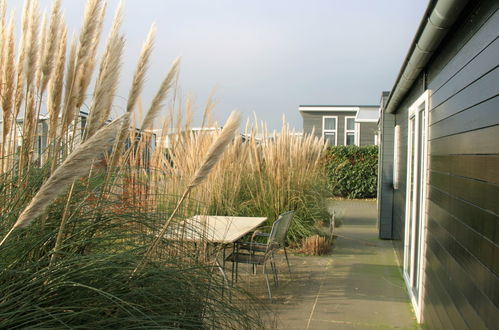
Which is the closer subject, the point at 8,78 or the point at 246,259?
the point at 8,78

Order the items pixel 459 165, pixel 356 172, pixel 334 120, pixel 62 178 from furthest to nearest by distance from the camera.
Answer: pixel 334 120 < pixel 356 172 < pixel 459 165 < pixel 62 178

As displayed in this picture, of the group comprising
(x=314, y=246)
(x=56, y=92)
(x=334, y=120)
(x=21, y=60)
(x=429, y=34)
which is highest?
(x=334, y=120)

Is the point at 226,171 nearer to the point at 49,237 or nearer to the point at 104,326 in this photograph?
the point at 49,237

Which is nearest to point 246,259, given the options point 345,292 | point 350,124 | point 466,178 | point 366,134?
point 345,292

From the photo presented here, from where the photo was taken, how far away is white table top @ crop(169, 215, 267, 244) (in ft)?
9.53

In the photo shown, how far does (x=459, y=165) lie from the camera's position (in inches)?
103

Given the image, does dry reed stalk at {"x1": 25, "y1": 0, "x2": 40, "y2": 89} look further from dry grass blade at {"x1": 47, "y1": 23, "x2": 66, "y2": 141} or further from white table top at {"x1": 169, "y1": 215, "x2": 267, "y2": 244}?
white table top at {"x1": 169, "y1": 215, "x2": 267, "y2": 244}

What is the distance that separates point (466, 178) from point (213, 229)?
7.41 ft

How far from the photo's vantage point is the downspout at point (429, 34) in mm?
2623

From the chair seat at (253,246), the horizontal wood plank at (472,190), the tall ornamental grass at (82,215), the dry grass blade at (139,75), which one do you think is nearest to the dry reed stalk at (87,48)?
the tall ornamental grass at (82,215)

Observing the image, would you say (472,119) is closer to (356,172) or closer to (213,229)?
(213,229)

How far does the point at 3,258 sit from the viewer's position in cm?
187

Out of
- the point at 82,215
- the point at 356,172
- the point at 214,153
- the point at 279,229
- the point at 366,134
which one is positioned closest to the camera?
the point at 214,153

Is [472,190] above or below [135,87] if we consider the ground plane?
below
